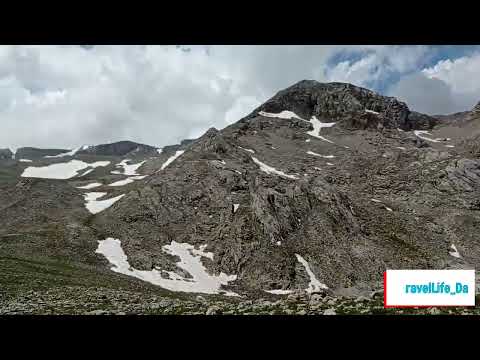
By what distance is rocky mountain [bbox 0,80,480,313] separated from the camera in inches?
2341

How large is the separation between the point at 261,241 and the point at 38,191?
228ft

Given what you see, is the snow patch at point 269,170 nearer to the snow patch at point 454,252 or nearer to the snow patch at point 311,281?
the snow patch at point 311,281

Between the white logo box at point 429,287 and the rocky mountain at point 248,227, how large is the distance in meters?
29.0

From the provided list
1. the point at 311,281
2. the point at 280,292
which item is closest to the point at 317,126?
the point at 311,281

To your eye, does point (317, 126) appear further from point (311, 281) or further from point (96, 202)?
point (311, 281)

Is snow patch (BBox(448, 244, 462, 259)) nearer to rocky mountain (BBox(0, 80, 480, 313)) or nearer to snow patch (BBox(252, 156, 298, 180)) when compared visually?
rocky mountain (BBox(0, 80, 480, 313))

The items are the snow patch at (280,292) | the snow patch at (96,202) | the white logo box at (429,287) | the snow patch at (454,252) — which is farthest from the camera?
the snow patch at (96,202)

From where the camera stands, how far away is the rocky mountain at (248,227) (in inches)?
2341

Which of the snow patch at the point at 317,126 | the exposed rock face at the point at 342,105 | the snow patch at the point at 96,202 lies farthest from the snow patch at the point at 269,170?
the exposed rock face at the point at 342,105

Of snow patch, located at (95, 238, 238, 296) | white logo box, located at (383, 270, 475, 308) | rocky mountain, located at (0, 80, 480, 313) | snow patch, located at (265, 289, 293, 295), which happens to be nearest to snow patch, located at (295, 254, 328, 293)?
rocky mountain, located at (0, 80, 480, 313)

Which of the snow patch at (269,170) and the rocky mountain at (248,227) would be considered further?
the snow patch at (269,170)
